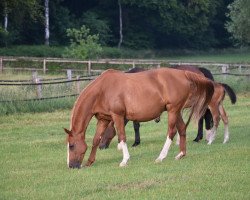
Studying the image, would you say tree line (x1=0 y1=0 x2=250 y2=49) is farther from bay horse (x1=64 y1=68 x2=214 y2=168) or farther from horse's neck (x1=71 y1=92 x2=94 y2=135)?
horse's neck (x1=71 y1=92 x2=94 y2=135)

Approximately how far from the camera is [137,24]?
80312 millimetres

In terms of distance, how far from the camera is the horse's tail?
13.1 meters

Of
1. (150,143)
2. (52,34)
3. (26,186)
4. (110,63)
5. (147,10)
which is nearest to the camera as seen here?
(26,186)

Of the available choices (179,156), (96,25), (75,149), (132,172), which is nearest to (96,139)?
(75,149)

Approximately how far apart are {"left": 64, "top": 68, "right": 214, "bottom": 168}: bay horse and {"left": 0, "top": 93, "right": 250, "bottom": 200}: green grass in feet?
1.69

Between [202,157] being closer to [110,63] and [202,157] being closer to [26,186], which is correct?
[26,186]

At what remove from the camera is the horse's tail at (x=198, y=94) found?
13055 mm

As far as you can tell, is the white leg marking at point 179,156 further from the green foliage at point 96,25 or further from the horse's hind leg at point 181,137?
the green foliage at point 96,25

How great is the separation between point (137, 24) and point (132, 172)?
69.5 meters

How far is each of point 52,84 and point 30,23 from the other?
41468 millimetres

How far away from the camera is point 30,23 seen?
217 ft

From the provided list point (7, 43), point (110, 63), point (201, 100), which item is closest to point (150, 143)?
point (201, 100)

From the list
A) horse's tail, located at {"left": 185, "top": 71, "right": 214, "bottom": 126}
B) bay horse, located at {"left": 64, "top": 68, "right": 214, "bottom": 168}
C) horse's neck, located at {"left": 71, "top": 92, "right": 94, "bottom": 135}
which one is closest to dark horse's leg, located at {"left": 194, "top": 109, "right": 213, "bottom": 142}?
horse's tail, located at {"left": 185, "top": 71, "right": 214, "bottom": 126}

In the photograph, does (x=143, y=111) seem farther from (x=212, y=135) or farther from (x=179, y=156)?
(x=212, y=135)
